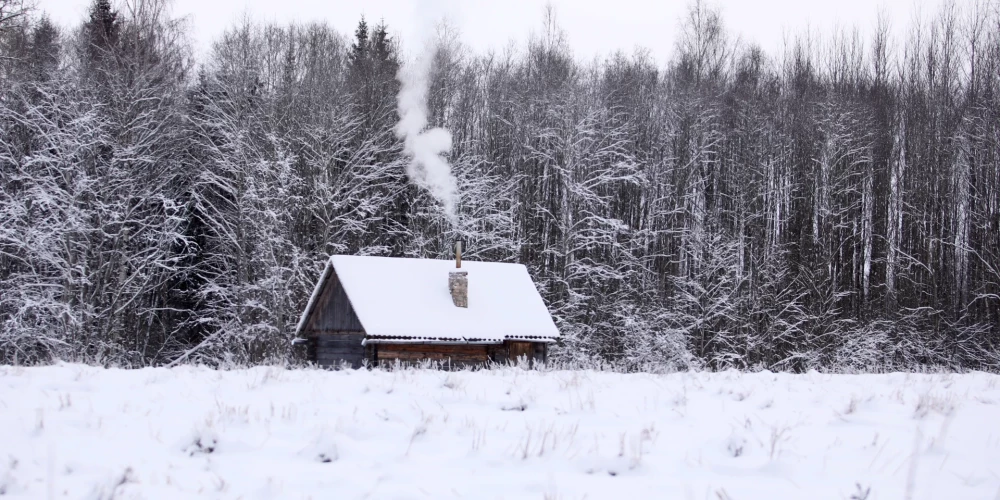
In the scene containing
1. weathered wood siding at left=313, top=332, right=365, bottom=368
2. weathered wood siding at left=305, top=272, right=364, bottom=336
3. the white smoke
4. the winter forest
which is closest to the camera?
weathered wood siding at left=313, top=332, right=365, bottom=368

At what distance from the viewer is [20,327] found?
24984mm

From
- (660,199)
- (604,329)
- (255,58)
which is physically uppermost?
(255,58)

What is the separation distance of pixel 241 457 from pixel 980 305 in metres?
38.0

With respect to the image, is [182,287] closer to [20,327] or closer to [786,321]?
[20,327]

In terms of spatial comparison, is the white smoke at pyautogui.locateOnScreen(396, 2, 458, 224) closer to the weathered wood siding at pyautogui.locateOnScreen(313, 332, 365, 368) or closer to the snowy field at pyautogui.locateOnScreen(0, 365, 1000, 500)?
the weathered wood siding at pyautogui.locateOnScreen(313, 332, 365, 368)

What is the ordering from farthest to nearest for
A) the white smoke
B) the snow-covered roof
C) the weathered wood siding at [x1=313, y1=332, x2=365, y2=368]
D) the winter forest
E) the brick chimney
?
the white smoke → the winter forest → the brick chimney → the weathered wood siding at [x1=313, y1=332, x2=365, y2=368] → the snow-covered roof

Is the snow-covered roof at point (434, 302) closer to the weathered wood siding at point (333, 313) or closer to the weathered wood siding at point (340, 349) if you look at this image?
the weathered wood siding at point (333, 313)

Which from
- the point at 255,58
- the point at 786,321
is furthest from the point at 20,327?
the point at 786,321

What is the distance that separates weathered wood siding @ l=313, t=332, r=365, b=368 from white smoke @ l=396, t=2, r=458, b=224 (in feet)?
27.8

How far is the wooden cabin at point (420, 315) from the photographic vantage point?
24.0 meters

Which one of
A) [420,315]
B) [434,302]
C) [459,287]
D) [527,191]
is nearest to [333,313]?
[420,315]

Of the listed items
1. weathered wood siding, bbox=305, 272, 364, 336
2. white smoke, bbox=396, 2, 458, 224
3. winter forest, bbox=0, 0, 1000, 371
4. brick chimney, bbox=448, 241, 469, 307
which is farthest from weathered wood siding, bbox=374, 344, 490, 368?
white smoke, bbox=396, 2, 458, 224

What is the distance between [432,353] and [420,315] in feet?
4.12

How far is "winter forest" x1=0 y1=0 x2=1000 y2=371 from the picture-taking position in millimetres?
28172
